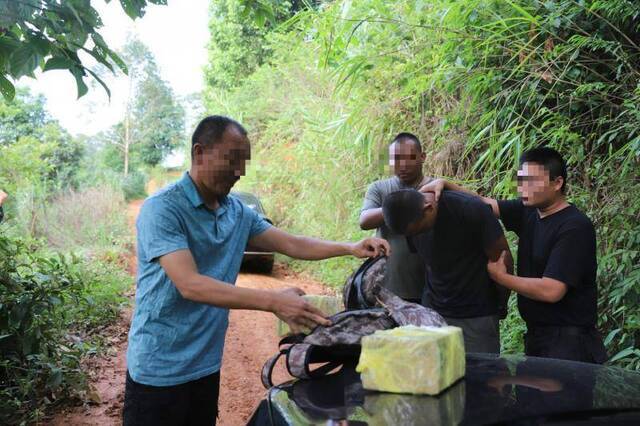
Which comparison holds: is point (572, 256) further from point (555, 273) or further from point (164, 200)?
point (164, 200)

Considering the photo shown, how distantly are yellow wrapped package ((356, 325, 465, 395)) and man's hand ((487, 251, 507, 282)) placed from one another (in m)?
1.01

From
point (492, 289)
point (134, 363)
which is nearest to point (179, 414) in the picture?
point (134, 363)

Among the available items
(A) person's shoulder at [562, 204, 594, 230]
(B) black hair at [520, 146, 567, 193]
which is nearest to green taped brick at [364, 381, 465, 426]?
(A) person's shoulder at [562, 204, 594, 230]

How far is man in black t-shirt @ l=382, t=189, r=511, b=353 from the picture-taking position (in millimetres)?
2613

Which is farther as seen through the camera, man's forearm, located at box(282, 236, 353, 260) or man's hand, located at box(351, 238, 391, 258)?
man's forearm, located at box(282, 236, 353, 260)

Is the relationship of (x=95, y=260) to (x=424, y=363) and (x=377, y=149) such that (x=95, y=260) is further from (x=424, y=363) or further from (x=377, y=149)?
(x=424, y=363)

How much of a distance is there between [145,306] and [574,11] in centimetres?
381

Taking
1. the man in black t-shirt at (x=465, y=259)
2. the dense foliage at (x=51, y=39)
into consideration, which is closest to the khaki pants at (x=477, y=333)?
the man in black t-shirt at (x=465, y=259)

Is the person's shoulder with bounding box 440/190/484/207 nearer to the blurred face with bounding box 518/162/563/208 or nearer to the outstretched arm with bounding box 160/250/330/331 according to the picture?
the blurred face with bounding box 518/162/563/208

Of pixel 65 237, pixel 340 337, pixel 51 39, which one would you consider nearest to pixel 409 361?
pixel 340 337

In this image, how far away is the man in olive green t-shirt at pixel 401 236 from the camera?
3744mm

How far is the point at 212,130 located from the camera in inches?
80.6

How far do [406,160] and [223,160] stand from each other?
1989 mm

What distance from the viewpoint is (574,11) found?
4223mm
